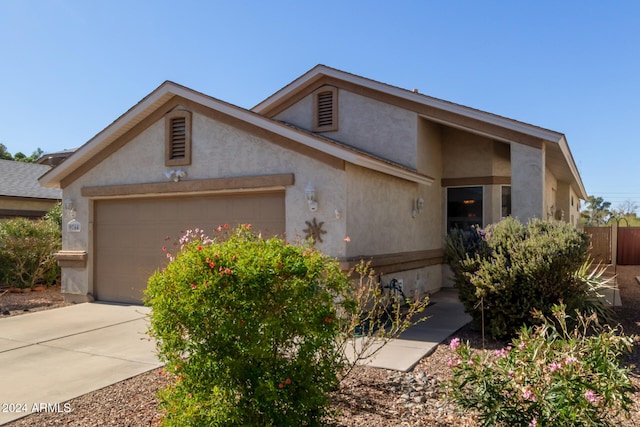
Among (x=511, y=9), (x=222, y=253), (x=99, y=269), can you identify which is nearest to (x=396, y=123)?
(x=511, y=9)

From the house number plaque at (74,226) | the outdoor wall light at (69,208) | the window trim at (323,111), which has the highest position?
the window trim at (323,111)

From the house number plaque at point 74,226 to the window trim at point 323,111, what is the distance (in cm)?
637

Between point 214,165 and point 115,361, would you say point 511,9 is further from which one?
point 115,361

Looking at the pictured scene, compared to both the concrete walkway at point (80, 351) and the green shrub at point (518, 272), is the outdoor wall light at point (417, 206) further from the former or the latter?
the green shrub at point (518, 272)

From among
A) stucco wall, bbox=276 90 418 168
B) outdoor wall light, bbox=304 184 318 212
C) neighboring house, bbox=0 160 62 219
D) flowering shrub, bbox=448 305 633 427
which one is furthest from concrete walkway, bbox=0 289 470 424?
neighboring house, bbox=0 160 62 219

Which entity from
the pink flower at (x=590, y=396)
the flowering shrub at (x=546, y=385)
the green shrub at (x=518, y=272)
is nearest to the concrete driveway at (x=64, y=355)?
the flowering shrub at (x=546, y=385)

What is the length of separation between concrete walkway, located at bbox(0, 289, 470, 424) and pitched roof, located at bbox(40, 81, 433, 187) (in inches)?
120

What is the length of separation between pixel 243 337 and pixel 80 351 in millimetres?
4735

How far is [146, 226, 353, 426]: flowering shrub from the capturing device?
12.0 feet

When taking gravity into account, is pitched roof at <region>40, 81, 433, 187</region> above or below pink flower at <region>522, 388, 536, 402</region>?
above

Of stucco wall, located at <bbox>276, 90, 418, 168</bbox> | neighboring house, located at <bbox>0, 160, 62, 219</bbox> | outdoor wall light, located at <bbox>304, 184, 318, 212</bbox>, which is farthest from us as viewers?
neighboring house, located at <bbox>0, 160, 62, 219</bbox>

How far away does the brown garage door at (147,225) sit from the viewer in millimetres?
9852

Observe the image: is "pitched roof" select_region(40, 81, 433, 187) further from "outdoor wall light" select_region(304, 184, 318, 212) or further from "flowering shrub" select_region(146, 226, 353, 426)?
"flowering shrub" select_region(146, 226, 353, 426)

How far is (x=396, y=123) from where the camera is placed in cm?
1186
